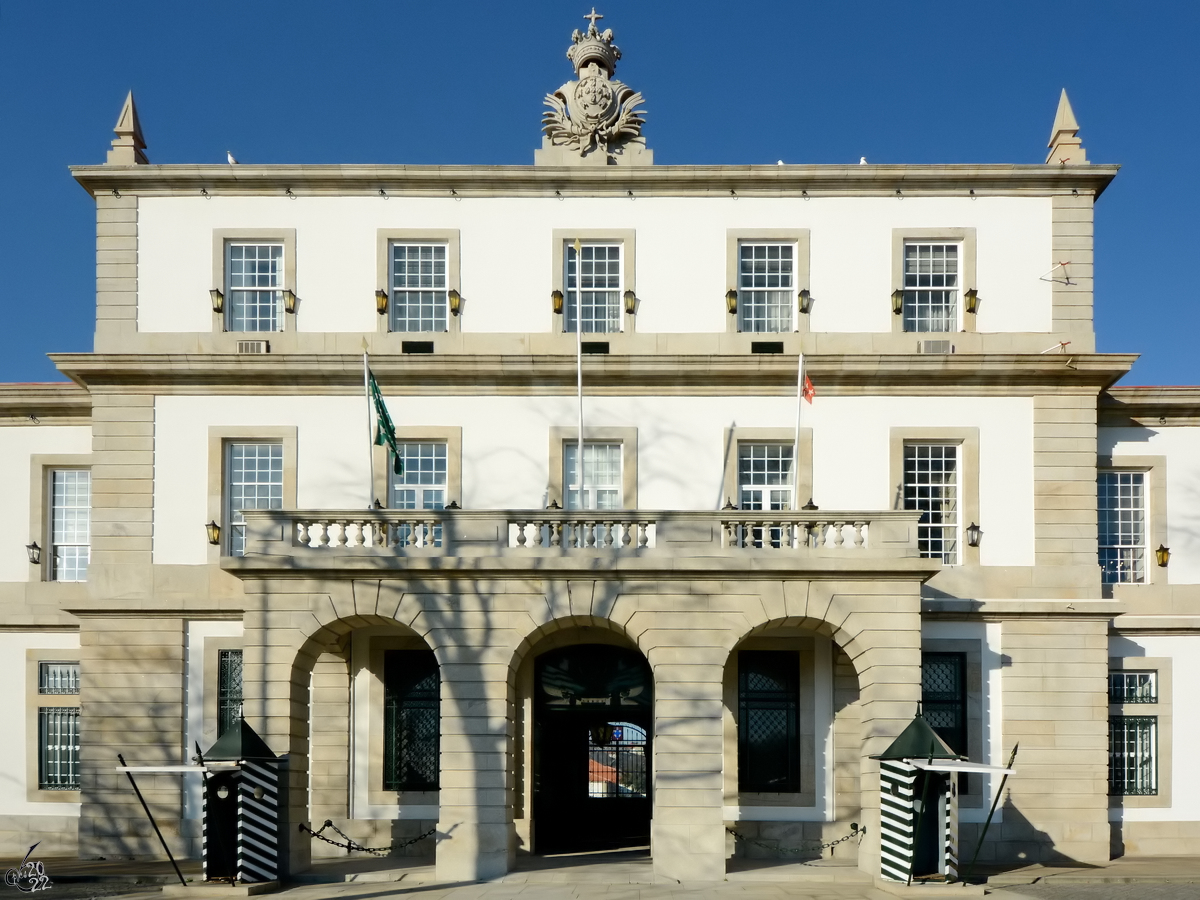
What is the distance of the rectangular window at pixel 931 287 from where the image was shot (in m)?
22.3

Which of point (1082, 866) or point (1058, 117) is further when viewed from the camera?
point (1058, 117)

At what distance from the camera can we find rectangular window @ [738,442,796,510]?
2175cm

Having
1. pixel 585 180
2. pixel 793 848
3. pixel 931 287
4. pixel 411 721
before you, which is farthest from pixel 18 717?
pixel 931 287

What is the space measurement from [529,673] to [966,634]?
712 centimetres

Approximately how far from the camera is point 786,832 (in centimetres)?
2067

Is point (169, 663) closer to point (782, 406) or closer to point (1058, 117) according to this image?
point (782, 406)

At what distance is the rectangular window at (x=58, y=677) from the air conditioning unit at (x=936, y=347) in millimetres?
15521

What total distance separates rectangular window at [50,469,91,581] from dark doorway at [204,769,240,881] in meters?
7.00

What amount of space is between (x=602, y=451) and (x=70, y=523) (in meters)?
9.71

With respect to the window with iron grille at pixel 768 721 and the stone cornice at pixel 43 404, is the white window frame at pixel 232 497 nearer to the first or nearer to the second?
the stone cornice at pixel 43 404

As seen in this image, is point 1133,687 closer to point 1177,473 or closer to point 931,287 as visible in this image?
point 1177,473

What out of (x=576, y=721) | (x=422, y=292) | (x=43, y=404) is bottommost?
(x=576, y=721)

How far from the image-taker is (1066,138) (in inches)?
886

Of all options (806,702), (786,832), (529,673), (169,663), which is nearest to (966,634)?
(806,702)
